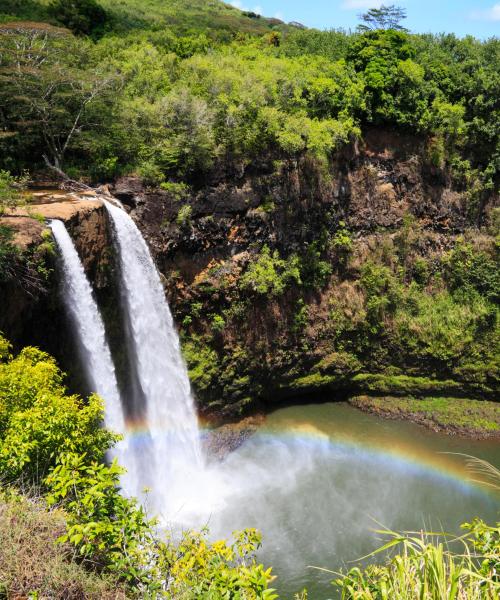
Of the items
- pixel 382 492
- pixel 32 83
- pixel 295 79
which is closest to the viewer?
pixel 32 83

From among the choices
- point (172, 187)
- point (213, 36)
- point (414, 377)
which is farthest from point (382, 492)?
point (213, 36)

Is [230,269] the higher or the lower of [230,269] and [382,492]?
the higher

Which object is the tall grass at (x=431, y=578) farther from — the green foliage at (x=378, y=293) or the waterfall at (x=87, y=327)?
the green foliage at (x=378, y=293)

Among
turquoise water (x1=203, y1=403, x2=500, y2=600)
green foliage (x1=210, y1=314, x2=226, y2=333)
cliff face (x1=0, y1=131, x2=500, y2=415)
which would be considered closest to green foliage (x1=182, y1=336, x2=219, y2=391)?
cliff face (x1=0, y1=131, x2=500, y2=415)

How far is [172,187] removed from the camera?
1398 cm

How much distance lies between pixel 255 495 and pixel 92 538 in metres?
9.00

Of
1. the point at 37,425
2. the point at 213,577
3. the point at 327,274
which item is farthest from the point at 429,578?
the point at 327,274

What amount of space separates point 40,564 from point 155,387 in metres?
8.63

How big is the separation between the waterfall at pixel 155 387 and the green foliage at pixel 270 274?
10.1ft

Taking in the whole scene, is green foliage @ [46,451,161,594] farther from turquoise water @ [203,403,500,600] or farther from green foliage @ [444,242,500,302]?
green foliage @ [444,242,500,302]

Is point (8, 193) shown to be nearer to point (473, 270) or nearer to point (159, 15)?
point (473, 270)

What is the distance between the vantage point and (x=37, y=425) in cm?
631

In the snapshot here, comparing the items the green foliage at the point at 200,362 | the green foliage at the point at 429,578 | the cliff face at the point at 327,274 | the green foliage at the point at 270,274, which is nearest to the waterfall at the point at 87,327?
the green foliage at the point at 200,362

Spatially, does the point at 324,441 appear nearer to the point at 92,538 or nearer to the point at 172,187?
the point at 172,187
